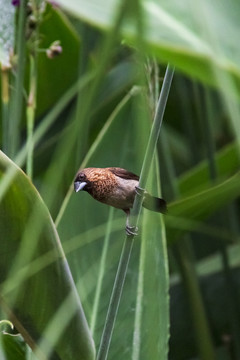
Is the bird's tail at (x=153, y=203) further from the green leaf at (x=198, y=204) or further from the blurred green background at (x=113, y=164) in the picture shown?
the green leaf at (x=198, y=204)

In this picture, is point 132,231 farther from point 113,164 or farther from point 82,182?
point 113,164

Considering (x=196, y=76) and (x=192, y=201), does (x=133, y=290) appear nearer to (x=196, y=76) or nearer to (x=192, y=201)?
(x=192, y=201)

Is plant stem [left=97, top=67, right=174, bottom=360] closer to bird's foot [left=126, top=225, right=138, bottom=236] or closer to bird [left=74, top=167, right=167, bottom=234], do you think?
bird's foot [left=126, top=225, right=138, bottom=236]

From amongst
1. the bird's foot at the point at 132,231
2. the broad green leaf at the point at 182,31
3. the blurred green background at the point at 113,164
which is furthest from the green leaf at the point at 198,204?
the broad green leaf at the point at 182,31

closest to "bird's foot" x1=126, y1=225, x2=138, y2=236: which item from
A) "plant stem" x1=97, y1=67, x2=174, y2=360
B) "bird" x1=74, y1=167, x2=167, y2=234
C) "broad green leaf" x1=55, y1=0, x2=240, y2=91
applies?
"plant stem" x1=97, y1=67, x2=174, y2=360

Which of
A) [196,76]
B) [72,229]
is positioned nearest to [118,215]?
[72,229]

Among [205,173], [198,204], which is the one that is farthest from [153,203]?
[205,173]
